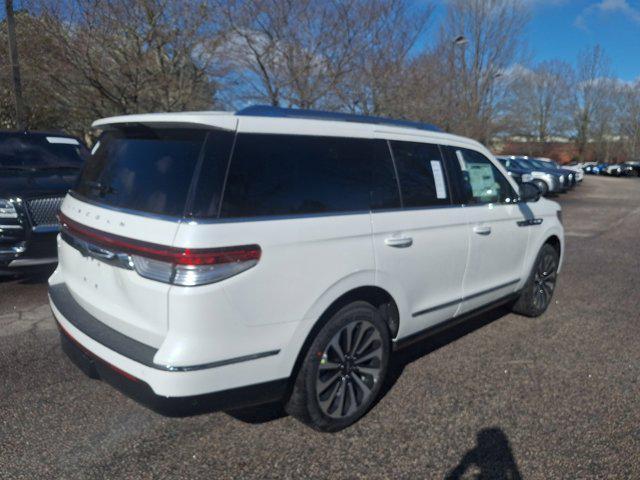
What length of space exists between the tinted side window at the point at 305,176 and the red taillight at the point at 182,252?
7.0 inches

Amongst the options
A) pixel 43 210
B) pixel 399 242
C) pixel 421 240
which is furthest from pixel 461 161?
pixel 43 210

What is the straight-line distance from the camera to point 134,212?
2508 mm

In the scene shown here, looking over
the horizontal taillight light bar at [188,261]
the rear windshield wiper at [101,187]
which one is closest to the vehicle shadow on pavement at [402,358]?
the horizontal taillight light bar at [188,261]

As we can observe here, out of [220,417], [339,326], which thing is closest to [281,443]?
[220,417]

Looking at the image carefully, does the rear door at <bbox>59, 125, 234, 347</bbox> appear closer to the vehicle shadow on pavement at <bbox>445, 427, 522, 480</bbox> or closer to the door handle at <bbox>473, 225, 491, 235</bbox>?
the vehicle shadow on pavement at <bbox>445, 427, 522, 480</bbox>

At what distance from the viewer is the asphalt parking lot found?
2654 mm

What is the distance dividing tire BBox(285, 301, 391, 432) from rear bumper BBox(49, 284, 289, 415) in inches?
7.4

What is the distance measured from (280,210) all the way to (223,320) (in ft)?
2.03

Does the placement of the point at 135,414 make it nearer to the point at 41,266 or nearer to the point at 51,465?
the point at 51,465

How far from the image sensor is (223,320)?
2291 millimetres

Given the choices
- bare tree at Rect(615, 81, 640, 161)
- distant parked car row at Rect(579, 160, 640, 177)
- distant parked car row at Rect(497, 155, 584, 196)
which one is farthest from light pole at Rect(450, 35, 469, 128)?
bare tree at Rect(615, 81, 640, 161)

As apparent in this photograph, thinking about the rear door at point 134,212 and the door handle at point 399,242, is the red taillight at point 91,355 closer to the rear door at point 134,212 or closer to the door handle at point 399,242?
the rear door at point 134,212

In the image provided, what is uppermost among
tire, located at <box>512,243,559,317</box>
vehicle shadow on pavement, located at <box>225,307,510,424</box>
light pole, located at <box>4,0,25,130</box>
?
light pole, located at <box>4,0,25,130</box>

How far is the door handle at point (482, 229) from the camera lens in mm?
3811
